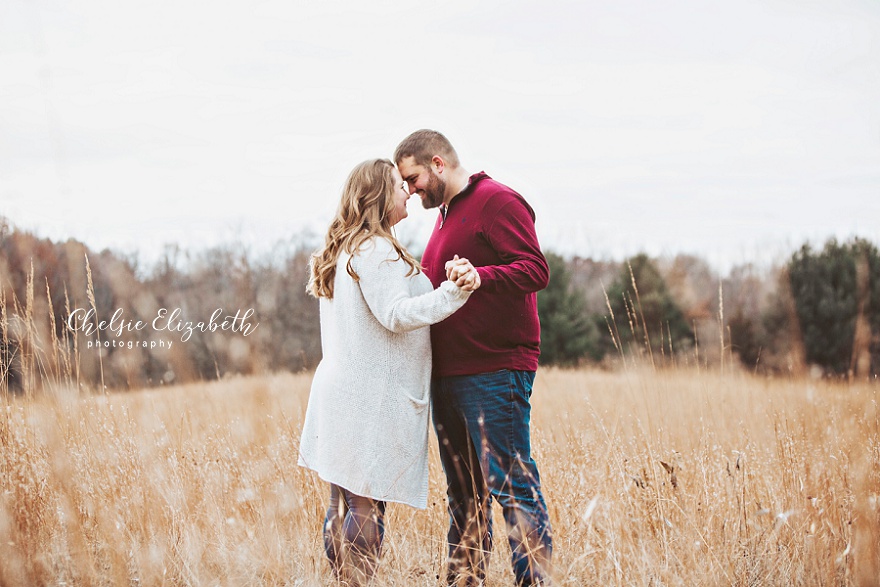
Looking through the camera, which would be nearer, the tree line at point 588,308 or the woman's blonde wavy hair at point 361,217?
the woman's blonde wavy hair at point 361,217

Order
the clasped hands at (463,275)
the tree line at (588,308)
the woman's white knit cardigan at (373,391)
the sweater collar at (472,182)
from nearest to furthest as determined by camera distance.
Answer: the clasped hands at (463,275)
the woman's white knit cardigan at (373,391)
the sweater collar at (472,182)
the tree line at (588,308)

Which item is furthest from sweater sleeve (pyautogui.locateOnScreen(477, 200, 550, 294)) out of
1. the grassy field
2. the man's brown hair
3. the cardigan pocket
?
the grassy field

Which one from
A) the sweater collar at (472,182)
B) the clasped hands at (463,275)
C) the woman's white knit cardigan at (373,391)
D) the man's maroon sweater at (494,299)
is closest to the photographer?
the clasped hands at (463,275)

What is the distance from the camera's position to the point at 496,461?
2.62 meters

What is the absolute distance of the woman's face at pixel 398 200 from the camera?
2.66 m

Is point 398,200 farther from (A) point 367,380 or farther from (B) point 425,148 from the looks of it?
(A) point 367,380

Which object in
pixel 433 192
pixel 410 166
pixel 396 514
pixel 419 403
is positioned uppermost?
pixel 410 166

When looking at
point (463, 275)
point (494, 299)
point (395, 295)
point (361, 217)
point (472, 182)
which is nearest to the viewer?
point (463, 275)

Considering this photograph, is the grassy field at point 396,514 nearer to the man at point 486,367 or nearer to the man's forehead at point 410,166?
the man at point 486,367

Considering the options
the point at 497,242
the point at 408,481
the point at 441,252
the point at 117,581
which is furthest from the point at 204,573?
the point at 497,242

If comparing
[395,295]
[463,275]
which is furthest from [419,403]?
[463,275]

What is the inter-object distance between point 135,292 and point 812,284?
15.2 m

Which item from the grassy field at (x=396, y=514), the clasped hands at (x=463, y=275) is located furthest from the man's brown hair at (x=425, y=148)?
the grassy field at (x=396, y=514)

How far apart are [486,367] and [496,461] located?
37 centimetres
